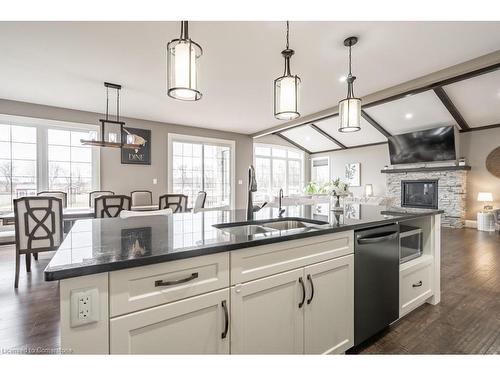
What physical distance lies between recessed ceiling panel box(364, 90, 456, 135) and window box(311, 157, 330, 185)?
9.40ft

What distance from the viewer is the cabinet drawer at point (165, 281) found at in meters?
0.82

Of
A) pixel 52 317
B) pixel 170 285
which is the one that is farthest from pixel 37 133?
pixel 170 285

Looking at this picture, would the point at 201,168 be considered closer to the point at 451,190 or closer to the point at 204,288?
the point at 204,288

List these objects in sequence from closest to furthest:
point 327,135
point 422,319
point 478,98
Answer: point 422,319 < point 478,98 < point 327,135

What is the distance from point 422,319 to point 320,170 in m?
8.16

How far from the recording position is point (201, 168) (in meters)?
6.67

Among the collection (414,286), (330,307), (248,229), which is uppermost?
(248,229)

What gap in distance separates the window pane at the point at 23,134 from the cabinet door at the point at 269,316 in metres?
5.62

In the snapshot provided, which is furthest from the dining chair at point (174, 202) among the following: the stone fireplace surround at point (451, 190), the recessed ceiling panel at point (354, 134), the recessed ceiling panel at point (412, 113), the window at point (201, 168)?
the recessed ceiling panel at point (412, 113)

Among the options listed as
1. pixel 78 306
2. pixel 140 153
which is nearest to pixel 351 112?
pixel 78 306

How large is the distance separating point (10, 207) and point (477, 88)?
30.6 feet

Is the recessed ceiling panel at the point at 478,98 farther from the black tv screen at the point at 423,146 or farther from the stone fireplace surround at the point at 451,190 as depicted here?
the stone fireplace surround at the point at 451,190

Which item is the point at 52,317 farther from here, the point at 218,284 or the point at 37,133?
the point at 37,133
